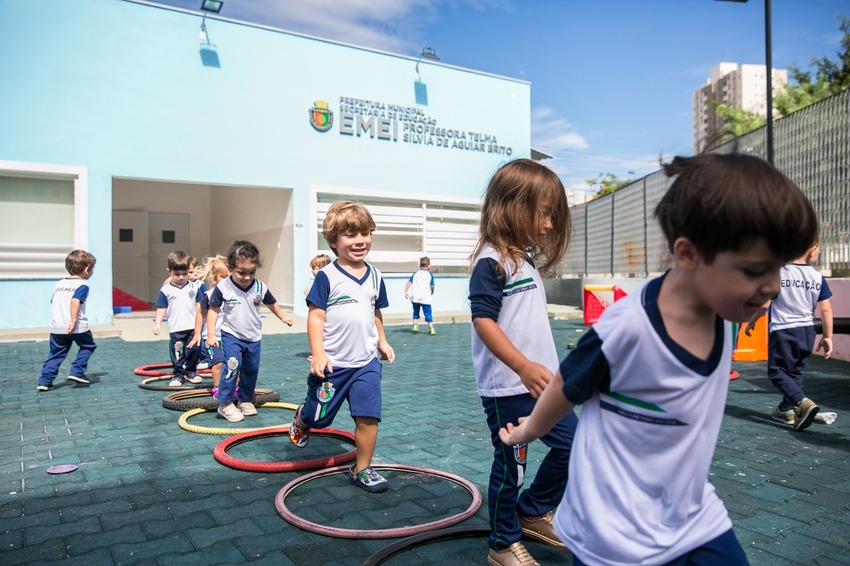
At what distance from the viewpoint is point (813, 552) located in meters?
3.23

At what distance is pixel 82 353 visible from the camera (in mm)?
8367

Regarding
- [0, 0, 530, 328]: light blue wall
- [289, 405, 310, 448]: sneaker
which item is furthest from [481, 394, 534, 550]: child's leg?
[0, 0, 530, 328]: light blue wall

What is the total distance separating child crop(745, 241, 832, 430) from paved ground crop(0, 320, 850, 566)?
0.35 metres

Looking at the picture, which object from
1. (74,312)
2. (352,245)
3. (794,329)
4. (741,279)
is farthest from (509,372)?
(74,312)

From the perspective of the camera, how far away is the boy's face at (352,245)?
4473 mm

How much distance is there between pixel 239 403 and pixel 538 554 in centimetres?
416

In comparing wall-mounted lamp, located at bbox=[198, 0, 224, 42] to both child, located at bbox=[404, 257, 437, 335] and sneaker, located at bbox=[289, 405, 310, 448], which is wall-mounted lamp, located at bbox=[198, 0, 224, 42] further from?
sneaker, located at bbox=[289, 405, 310, 448]

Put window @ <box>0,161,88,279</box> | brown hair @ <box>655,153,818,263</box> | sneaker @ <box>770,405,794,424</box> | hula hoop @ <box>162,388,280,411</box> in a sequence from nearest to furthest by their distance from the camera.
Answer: brown hair @ <box>655,153,818,263</box>, sneaker @ <box>770,405,794,424</box>, hula hoop @ <box>162,388,280,411</box>, window @ <box>0,161,88,279</box>

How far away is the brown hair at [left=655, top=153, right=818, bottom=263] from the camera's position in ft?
5.03

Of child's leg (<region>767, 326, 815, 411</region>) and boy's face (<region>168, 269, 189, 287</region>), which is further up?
boy's face (<region>168, 269, 189, 287</region>)

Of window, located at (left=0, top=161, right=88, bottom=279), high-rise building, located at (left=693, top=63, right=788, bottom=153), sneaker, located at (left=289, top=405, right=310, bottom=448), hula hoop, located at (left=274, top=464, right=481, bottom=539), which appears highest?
high-rise building, located at (left=693, top=63, right=788, bottom=153)

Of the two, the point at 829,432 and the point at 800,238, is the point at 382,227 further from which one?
the point at 800,238

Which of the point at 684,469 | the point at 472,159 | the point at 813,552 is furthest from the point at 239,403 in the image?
A: the point at 472,159

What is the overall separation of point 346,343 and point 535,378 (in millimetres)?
2184
